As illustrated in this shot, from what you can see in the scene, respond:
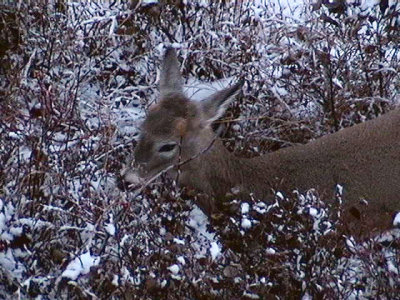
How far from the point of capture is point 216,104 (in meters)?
6.43

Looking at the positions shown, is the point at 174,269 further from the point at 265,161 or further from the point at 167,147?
the point at 265,161

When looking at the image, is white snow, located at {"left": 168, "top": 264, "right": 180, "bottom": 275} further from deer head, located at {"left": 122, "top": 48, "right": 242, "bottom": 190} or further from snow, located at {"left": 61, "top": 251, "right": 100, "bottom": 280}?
deer head, located at {"left": 122, "top": 48, "right": 242, "bottom": 190}

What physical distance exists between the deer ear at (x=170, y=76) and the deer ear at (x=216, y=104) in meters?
0.41

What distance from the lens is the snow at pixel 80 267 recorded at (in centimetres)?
468

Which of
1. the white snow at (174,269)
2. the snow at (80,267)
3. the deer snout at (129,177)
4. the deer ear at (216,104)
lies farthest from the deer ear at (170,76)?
the snow at (80,267)

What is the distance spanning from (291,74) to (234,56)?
17.9 inches

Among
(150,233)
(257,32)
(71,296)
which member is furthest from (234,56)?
(71,296)

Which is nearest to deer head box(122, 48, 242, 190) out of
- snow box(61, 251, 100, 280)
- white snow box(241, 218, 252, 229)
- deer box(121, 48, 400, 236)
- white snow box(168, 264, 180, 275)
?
deer box(121, 48, 400, 236)

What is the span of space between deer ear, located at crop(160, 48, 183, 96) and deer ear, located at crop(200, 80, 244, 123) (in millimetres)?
410

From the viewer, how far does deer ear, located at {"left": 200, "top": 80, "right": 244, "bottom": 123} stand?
637 centimetres

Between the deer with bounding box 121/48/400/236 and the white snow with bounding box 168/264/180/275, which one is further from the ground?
the deer with bounding box 121/48/400/236

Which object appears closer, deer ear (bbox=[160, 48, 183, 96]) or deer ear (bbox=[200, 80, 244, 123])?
deer ear (bbox=[200, 80, 244, 123])

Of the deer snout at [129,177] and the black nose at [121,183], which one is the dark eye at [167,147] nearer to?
the deer snout at [129,177]

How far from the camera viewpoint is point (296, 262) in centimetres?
542
